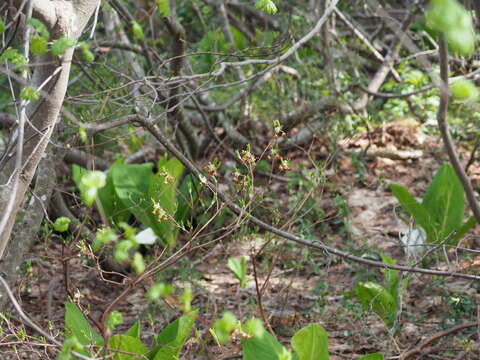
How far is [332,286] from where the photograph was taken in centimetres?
337

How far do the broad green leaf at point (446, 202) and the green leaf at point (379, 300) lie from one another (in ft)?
2.43

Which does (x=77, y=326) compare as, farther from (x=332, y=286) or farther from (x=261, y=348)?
(x=332, y=286)

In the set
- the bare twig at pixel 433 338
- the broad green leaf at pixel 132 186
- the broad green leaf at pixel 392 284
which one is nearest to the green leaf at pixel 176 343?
the bare twig at pixel 433 338

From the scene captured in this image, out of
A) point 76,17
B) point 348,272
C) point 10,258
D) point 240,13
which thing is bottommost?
point 348,272

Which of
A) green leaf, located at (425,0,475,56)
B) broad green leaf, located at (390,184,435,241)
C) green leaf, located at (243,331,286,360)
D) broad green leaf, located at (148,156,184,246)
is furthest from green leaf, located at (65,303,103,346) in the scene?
broad green leaf, located at (390,184,435,241)

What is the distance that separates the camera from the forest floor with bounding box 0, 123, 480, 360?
2686 mm

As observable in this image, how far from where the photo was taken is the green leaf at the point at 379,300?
259 cm

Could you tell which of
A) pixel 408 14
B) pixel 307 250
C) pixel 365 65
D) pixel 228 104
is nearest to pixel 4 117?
pixel 228 104

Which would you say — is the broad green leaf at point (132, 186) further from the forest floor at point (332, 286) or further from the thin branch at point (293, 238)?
the thin branch at point (293, 238)

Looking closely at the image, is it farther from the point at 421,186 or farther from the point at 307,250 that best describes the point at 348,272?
the point at 421,186

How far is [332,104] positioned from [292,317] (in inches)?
78.5

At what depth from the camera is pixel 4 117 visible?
3996 mm

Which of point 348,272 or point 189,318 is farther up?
point 189,318

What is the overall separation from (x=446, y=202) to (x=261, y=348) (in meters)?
1.63
